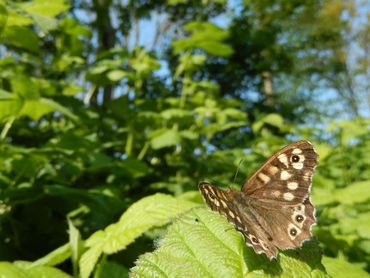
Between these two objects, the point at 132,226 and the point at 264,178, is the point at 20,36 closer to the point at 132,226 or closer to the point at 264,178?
the point at 132,226

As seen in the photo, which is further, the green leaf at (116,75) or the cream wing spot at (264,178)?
the green leaf at (116,75)

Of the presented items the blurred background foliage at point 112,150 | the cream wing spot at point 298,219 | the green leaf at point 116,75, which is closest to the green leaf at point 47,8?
the blurred background foliage at point 112,150

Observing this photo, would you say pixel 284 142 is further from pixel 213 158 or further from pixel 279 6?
pixel 279 6

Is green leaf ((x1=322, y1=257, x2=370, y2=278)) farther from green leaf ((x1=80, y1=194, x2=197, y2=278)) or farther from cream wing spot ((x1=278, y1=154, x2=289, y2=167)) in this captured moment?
green leaf ((x1=80, y1=194, x2=197, y2=278))

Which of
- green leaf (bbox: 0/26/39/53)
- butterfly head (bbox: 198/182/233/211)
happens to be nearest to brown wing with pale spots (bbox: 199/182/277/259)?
butterfly head (bbox: 198/182/233/211)

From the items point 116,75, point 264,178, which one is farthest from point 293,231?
point 116,75

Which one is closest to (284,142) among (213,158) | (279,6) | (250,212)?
(213,158)

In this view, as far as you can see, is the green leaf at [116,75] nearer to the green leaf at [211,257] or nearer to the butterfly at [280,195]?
the butterfly at [280,195]
